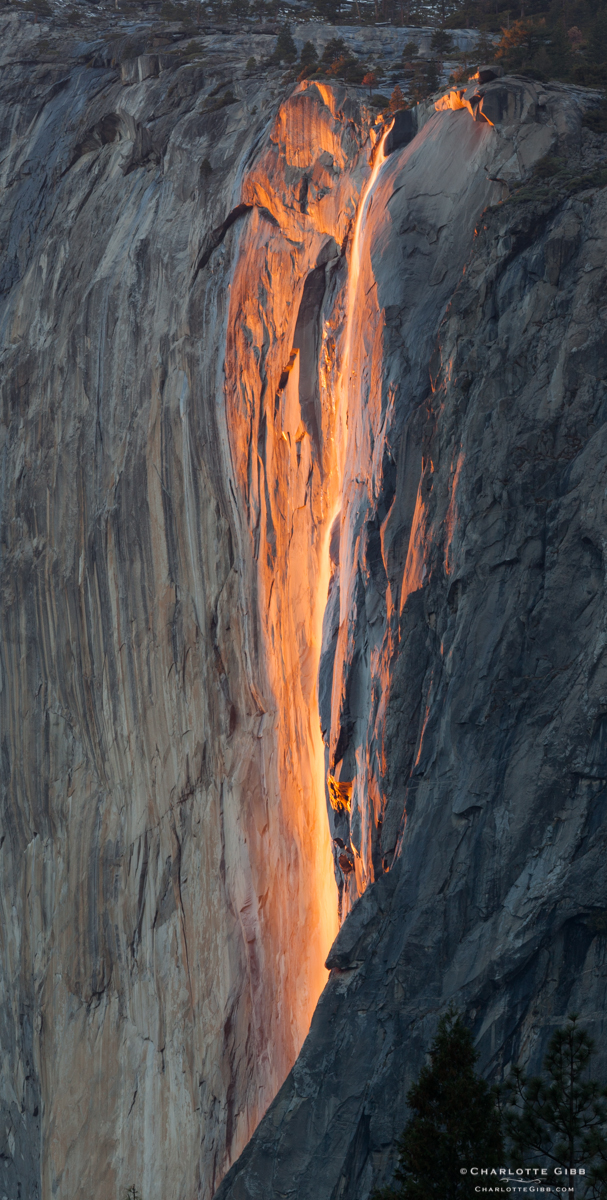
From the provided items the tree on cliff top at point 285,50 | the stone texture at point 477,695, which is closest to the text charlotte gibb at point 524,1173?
the stone texture at point 477,695

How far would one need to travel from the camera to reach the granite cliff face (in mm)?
15914

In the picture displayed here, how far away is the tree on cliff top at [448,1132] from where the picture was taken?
1128 centimetres

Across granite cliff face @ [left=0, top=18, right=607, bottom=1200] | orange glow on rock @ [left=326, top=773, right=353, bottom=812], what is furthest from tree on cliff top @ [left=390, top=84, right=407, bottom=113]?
orange glow on rock @ [left=326, top=773, right=353, bottom=812]

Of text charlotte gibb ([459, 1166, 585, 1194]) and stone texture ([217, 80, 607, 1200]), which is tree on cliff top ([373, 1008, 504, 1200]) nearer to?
text charlotte gibb ([459, 1166, 585, 1194])

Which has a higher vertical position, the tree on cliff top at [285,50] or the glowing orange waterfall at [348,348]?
the tree on cliff top at [285,50]

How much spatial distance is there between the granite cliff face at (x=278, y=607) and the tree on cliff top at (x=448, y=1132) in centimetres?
295

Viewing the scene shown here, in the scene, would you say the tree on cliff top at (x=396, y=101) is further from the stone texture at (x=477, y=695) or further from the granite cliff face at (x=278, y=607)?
the stone texture at (x=477, y=695)

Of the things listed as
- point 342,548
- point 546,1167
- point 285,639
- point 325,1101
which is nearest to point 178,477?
point 285,639

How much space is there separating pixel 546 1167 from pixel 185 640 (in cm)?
1779

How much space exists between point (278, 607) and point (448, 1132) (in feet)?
50.9

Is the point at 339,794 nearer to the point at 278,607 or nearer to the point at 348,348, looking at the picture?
the point at 278,607

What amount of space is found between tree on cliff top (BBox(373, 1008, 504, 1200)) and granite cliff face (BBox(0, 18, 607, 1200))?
9.67ft

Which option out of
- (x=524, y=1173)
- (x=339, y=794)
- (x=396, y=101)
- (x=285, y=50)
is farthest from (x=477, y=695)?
(x=285, y=50)

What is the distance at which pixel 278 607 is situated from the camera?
85.0 ft
